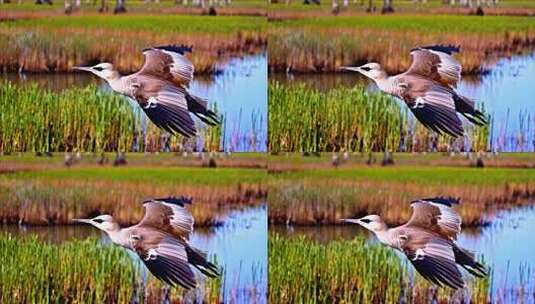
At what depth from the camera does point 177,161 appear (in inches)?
150

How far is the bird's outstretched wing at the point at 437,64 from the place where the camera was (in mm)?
3824

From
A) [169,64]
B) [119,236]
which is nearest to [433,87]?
[169,64]

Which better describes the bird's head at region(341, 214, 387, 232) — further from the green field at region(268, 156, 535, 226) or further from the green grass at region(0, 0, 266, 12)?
the green grass at region(0, 0, 266, 12)

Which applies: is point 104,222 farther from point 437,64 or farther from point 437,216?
point 437,64

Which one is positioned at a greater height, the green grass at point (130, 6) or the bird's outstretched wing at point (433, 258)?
the green grass at point (130, 6)

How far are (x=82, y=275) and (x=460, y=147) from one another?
187 centimetres

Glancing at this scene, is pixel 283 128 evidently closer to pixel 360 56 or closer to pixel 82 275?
pixel 360 56

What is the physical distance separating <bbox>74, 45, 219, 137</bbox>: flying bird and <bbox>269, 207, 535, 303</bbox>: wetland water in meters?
0.68

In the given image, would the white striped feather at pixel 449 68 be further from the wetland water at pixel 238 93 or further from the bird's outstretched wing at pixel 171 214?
the bird's outstretched wing at pixel 171 214

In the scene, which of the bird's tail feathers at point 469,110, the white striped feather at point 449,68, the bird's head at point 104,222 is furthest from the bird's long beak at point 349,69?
the bird's head at point 104,222

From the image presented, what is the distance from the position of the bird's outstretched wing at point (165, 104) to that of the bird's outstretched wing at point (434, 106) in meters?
1.03

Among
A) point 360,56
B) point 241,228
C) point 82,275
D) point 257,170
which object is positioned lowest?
point 82,275

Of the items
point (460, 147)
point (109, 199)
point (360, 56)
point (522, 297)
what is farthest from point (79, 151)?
point (522, 297)

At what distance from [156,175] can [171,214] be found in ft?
0.65
